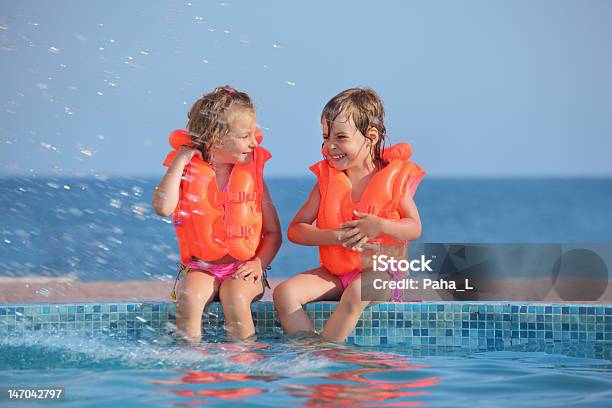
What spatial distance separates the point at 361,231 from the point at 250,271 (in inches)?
25.7

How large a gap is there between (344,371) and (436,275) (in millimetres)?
1569

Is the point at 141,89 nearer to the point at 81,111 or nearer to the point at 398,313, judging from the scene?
the point at 81,111

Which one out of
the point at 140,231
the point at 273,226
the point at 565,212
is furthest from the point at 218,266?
the point at 565,212

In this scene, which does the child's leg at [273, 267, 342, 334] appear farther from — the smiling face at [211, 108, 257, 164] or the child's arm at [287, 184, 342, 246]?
the smiling face at [211, 108, 257, 164]

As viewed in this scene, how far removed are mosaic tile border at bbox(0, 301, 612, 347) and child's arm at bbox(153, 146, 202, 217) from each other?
0.62 m

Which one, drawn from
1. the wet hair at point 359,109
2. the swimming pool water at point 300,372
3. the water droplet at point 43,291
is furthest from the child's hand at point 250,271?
the water droplet at point 43,291

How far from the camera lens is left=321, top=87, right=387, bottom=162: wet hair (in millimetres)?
5332

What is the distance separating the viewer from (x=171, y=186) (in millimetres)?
5191

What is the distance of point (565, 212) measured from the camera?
34.8m

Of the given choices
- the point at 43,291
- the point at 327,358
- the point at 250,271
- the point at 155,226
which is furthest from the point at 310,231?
the point at 155,226

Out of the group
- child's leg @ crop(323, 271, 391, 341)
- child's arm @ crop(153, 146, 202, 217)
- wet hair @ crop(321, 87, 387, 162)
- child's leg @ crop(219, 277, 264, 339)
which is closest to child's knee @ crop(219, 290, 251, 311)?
child's leg @ crop(219, 277, 264, 339)

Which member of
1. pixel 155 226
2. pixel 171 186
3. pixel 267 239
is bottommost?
pixel 267 239

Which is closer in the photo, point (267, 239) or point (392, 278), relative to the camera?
point (392, 278)

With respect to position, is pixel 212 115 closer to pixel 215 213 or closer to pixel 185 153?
pixel 185 153
